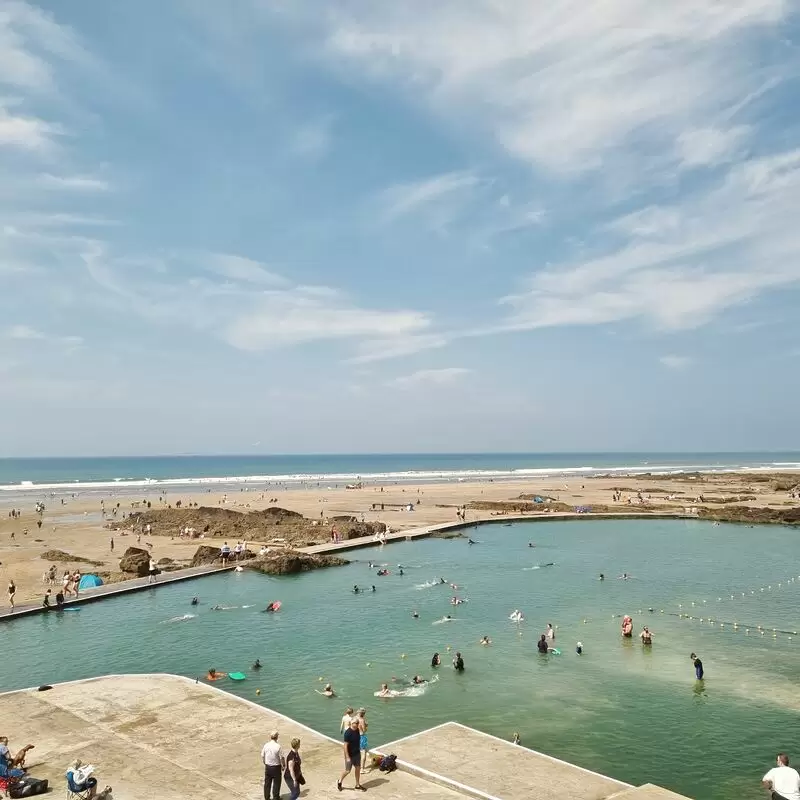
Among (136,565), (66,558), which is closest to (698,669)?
(136,565)

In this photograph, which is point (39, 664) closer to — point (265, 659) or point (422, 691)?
point (265, 659)

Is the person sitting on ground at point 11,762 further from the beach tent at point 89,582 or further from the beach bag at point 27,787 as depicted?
the beach tent at point 89,582

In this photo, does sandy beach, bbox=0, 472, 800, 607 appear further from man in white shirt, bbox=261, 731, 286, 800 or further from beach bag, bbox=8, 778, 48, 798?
man in white shirt, bbox=261, 731, 286, 800

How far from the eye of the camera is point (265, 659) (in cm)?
2914

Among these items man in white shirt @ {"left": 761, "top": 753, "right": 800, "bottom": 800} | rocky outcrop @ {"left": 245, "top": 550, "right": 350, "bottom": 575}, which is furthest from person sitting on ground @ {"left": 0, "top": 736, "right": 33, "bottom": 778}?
rocky outcrop @ {"left": 245, "top": 550, "right": 350, "bottom": 575}

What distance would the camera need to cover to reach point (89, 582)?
4269 centimetres

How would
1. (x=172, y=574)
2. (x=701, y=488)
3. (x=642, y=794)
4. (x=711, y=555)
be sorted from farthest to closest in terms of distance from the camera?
(x=701, y=488)
(x=711, y=555)
(x=172, y=574)
(x=642, y=794)

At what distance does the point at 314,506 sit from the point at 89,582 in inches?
2197

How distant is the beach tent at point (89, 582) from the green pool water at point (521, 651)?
3.74m

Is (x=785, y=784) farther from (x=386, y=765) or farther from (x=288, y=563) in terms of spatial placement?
(x=288, y=563)

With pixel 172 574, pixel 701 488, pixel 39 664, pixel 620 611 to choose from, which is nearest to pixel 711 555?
pixel 620 611

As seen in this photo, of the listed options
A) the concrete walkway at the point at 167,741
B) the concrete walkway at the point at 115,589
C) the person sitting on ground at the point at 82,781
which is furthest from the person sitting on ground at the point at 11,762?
the concrete walkway at the point at 115,589

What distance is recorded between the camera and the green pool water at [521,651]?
21141 millimetres

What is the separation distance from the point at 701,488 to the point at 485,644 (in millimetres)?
106178
